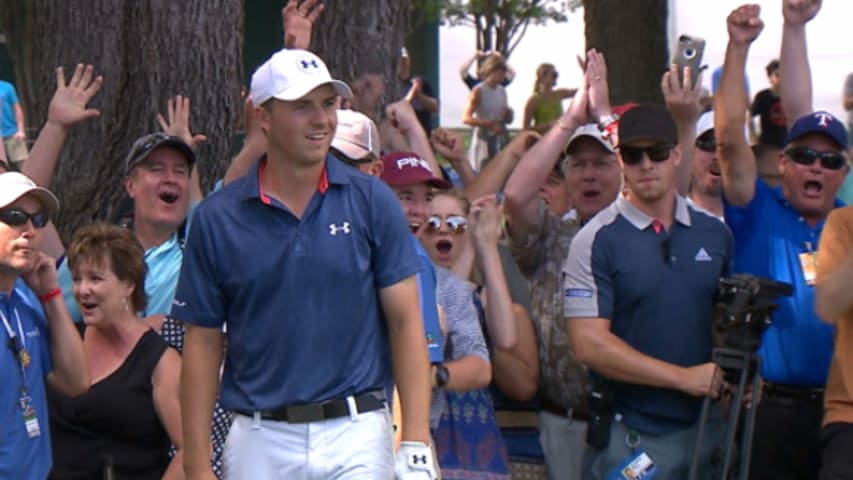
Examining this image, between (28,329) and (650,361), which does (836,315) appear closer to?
(650,361)

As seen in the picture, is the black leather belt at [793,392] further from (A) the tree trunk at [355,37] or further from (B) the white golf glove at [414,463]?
(A) the tree trunk at [355,37]

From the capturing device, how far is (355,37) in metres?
8.70

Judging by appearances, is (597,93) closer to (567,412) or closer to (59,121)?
(567,412)

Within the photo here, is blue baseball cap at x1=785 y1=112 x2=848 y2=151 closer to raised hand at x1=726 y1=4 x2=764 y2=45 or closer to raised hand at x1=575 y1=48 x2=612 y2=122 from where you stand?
raised hand at x1=726 y1=4 x2=764 y2=45

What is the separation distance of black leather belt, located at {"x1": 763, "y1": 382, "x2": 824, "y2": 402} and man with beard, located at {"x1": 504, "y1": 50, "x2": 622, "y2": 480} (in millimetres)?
813

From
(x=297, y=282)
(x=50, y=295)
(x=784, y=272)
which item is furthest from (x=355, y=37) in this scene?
(x=297, y=282)

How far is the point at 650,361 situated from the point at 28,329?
7.74 feet

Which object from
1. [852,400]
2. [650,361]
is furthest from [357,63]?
[852,400]

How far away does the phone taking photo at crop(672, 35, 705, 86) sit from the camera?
279 inches

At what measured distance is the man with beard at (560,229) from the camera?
23.6 ft

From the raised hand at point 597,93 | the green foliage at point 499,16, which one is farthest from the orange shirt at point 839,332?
the green foliage at point 499,16

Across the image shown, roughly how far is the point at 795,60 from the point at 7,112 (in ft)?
21.8

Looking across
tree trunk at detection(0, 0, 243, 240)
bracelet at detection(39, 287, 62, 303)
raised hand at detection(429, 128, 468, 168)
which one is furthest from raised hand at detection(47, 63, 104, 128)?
raised hand at detection(429, 128, 468, 168)

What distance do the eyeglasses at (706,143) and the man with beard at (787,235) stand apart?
2.82ft
